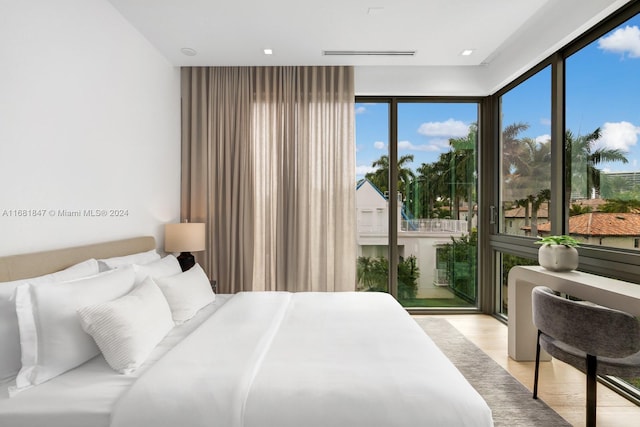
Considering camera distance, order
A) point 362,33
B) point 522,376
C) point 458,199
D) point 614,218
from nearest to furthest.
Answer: point 614,218 → point 522,376 → point 362,33 → point 458,199

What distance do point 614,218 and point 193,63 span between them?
12.4ft

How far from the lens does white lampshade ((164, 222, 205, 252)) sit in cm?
319

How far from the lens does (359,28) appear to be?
292 cm

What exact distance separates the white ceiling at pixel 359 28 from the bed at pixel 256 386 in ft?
6.57

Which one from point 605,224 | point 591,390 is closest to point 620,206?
point 605,224

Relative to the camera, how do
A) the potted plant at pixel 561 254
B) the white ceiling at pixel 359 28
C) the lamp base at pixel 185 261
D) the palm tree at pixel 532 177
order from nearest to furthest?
1. the potted plant at pixel 561 254
2. the white ceiling at pixel 359 28
3. the palm tree at pixel 532 177
4. the lamp base at pixel 185 261

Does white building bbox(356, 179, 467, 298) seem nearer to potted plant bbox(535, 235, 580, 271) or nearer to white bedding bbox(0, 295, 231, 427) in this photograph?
potted plant bbox(535, 235, 580, 271)

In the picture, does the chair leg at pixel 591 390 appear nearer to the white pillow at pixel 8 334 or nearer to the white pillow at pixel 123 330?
the white pillow at pixel 123 330

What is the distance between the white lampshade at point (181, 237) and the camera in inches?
126

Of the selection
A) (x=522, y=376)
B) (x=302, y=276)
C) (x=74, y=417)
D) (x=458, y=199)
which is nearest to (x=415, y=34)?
(x=458, y=199)

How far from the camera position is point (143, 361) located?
1576 mm

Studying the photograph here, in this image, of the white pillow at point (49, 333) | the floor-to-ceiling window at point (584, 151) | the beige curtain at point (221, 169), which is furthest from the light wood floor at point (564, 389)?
the white pillow at point (49, 333)

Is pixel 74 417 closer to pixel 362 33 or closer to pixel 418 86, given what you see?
pixel 362 33

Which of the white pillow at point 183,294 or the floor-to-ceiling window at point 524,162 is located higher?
the floor-to-ceiling window at point 524,162
